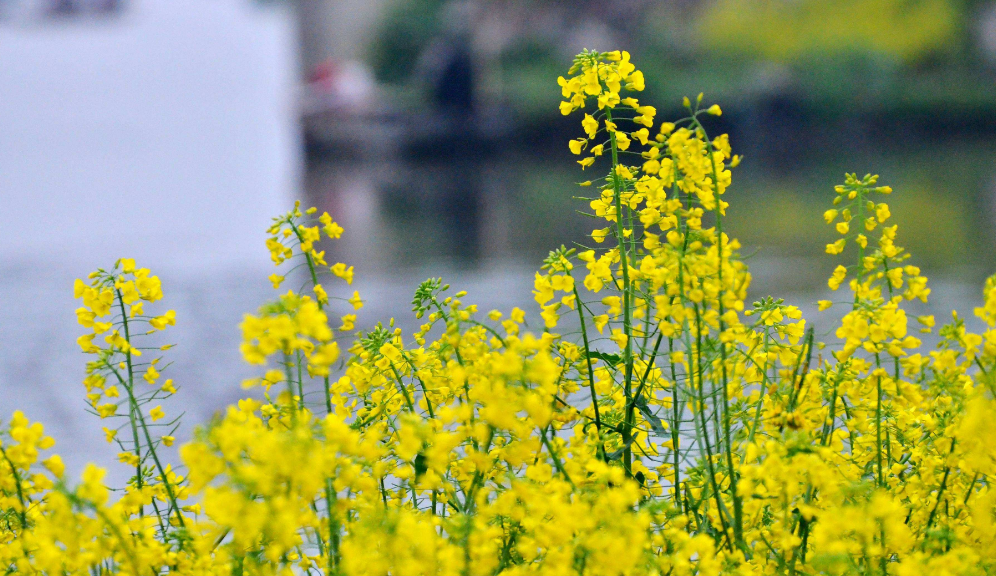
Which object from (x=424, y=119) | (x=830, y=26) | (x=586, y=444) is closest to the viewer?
(x=586, y=444)

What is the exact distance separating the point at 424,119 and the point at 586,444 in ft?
82.5

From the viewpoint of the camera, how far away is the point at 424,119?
26.4 m

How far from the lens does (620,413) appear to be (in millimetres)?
2012

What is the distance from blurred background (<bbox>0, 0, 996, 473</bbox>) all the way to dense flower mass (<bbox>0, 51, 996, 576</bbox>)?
362 inches

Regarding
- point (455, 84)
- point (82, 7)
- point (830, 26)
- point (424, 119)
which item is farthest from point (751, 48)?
point (82, 7)

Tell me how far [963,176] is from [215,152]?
55.7 feet

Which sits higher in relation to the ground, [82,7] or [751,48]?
[82,7]

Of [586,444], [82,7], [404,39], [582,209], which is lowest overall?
[586,444]

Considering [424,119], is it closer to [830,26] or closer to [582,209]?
[582,209]

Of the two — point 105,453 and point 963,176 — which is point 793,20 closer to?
point 963,176

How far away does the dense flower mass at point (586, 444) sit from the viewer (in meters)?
1.36

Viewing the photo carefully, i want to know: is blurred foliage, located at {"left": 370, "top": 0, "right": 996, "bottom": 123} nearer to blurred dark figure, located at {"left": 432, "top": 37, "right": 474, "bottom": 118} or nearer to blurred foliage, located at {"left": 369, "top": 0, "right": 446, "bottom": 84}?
blurred foliage, located at {"left": 369, "top": 0, "right": 446, "bottom": 84}

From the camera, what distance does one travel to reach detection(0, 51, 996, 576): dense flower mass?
136cm

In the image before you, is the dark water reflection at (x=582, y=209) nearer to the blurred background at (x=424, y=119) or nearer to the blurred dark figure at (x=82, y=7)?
the blurred background at (x=424, y=119)
